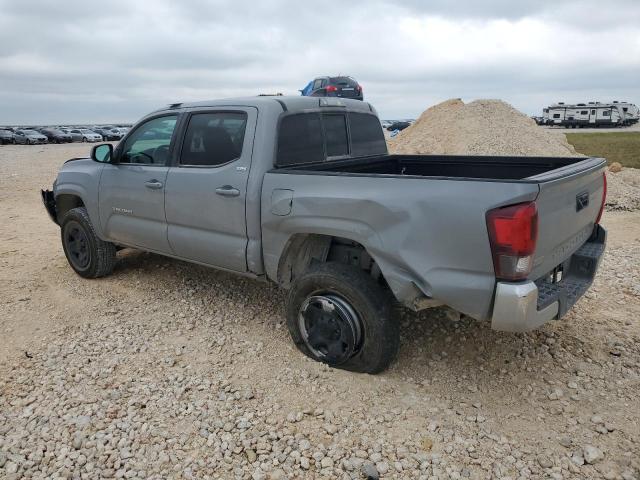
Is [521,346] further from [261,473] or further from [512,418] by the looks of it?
[261,473]

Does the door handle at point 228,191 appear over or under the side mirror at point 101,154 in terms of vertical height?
under

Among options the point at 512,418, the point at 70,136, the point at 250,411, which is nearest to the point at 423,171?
the point at 512,418

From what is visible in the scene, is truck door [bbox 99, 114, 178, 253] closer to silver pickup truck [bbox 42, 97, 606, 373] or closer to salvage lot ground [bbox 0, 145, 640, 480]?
silver pickup truck [bbox 42, 97, 606, 373]

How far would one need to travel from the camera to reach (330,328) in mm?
3719

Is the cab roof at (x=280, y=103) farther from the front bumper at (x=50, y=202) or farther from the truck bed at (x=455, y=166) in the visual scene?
the front bumper at (x=50, y=202)

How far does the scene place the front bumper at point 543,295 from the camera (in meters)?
2.88

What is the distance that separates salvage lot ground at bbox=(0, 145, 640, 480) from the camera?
9.55 ft

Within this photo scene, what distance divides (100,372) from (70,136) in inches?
1778

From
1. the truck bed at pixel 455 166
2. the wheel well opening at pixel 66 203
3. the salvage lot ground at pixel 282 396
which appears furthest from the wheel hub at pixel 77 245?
the truck bed at pixel 455 166

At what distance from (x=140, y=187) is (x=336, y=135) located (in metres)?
1.87

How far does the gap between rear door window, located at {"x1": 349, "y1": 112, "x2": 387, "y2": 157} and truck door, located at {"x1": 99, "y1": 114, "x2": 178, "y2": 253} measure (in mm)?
1619

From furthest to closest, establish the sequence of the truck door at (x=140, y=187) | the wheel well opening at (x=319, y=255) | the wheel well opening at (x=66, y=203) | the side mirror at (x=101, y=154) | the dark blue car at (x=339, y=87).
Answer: the dark blue car at (x=339, y=87), the wheel well opening at (x=66, y=203), the side mirror at (x=101, y=154), the truck door at (x=140, y=187), the wheel well opening at (x=319, y=255)

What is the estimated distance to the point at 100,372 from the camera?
381cm

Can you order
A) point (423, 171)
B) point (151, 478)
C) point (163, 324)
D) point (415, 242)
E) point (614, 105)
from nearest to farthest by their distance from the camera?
point (151, 478)
point (415, 242)
point (163, 324)
point (423, 171)
point (614, 105)
